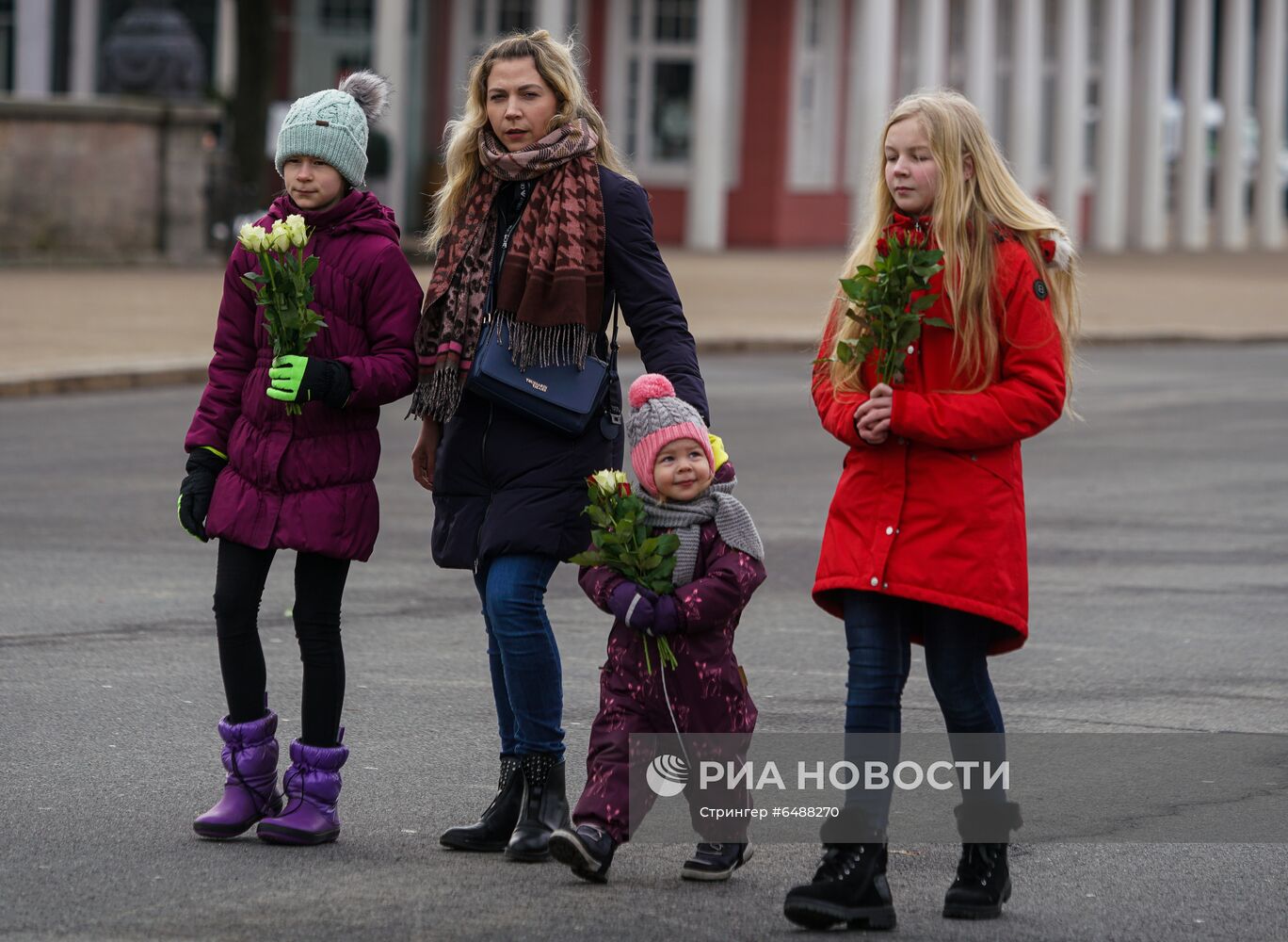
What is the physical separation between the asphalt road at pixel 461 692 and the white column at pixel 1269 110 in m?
32.2

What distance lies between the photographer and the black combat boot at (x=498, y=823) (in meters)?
5.30

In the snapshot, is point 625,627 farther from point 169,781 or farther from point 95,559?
point 95,559

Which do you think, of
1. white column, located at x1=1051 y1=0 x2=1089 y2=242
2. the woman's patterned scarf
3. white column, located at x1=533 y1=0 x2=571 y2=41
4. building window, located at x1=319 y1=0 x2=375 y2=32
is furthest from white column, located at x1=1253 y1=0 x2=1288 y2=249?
the woman's patterned scarf

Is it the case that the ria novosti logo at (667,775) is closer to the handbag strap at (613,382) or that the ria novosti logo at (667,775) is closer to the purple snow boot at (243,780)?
the handbag strap at (613,382)

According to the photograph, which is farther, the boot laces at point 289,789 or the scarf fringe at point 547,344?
the boot laces at point 289,789

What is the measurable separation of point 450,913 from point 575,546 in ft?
2.79

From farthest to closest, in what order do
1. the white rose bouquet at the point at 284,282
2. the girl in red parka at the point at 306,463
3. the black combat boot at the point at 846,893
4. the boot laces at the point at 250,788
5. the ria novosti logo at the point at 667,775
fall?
the boot laces at the point at 250,788, the girl in red parka at the point at 306,463, the white rose bouquet at the point at 284,282, the ria novosti logo at the point at 667,775, the black combat boot at the point at 846,893

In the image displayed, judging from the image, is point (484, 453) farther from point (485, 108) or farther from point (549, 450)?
point (485, 108)

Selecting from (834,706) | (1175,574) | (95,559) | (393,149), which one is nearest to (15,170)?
(393,149)

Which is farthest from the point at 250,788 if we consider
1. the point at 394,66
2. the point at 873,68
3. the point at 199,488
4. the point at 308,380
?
the point at 873,68

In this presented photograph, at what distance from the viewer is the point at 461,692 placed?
7145mm

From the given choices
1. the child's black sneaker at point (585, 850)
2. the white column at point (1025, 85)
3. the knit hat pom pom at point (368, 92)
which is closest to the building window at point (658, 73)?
the white column at point (1025, 85)

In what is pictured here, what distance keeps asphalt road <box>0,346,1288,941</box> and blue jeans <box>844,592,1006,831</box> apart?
335 mm

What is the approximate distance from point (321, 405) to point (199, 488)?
33 centimetres
